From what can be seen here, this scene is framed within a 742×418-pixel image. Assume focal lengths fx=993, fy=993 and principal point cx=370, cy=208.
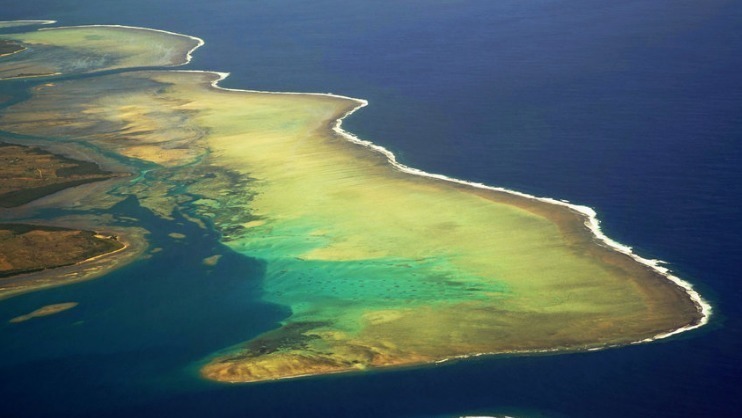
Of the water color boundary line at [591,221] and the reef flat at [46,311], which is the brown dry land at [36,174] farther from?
the water color boundary line at [591,221]

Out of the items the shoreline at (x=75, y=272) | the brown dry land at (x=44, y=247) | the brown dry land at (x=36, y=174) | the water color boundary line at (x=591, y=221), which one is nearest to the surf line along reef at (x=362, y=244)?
the water color boundary line at (x=591, y=221)

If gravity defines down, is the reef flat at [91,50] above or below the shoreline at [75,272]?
above

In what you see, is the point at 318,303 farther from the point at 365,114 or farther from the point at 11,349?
the point at 365,114

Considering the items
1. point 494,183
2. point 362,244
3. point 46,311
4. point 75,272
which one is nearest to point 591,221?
point 494,183

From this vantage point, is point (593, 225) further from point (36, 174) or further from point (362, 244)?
point (36, 174)

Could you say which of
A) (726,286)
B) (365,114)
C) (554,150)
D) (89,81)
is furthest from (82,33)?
→ (726,286)

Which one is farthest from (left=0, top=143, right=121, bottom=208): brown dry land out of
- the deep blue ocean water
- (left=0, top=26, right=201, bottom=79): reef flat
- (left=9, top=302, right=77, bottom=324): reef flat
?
(left=0, top=26, right=201, bottom=79): reef flat
